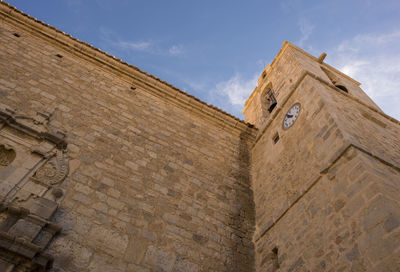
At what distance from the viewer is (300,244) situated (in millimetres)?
4055

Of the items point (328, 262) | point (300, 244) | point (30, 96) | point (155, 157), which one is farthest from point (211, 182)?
point (30, 96)

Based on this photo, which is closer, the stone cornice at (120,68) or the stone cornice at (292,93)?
the stone cornice at (292,93)

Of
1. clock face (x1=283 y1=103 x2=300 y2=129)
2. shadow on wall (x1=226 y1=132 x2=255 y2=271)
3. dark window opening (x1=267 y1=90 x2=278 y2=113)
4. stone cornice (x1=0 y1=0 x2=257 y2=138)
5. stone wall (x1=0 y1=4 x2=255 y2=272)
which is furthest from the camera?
dark window opening (x1=267 y1=90 x2=278 y2=113)

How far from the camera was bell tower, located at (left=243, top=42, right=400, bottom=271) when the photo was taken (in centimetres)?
321

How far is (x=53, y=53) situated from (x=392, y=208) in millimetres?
6474

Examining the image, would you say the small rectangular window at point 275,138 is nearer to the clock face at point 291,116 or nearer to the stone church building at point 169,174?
the stone church building at point 169,174

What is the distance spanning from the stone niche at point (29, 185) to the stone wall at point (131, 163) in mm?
156

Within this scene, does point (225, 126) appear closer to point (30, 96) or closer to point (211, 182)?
point (211, 182)

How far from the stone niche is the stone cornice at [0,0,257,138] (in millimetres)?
2153

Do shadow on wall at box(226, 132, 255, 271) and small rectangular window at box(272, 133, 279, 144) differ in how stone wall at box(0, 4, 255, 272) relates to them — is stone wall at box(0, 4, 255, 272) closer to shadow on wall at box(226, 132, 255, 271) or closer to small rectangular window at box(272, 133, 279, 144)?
shadow on wall at box(226, 132, 255, 271)

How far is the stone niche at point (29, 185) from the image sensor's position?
3.17 metres

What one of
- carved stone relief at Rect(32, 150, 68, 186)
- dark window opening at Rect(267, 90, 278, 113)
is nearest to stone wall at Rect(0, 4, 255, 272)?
carved stone relief at Rect(32, 150, 68, 186)

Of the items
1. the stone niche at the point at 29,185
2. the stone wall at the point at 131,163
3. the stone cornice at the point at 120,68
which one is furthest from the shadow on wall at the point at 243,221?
the stone niche at the point at 29,185

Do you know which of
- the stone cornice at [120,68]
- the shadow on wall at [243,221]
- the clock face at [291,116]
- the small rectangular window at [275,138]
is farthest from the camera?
the stone cornice at [120,68]
